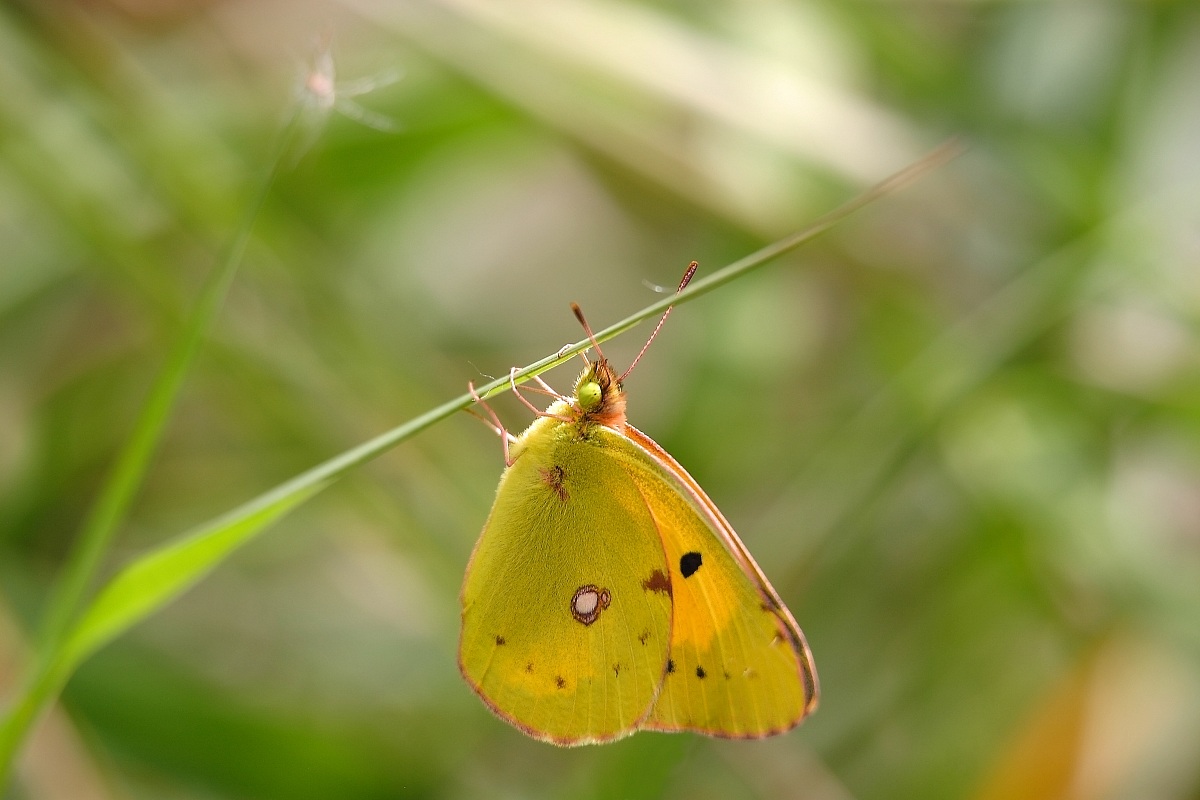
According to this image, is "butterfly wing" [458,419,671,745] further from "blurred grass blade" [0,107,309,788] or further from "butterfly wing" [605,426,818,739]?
"blurred grass blade" [0,107,309,788]

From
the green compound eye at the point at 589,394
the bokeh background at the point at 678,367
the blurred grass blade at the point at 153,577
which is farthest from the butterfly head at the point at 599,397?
the bokeh background at the point at 678,367

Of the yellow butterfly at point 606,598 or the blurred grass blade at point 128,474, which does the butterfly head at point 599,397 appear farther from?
the blurred grass blade at point 128,474

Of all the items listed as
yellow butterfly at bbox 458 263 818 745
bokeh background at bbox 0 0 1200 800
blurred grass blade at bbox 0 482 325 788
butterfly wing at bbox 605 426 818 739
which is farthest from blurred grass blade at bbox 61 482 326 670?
bokeh background at bbox 0 0 1200 800

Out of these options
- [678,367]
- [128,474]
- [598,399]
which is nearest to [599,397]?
[598,399]

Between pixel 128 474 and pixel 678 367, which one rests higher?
pixel 678 367

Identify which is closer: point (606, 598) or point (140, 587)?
point (140, 587)

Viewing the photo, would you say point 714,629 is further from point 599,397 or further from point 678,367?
point 678,367

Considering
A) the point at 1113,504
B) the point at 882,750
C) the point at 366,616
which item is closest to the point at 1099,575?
the point at 1113,504
